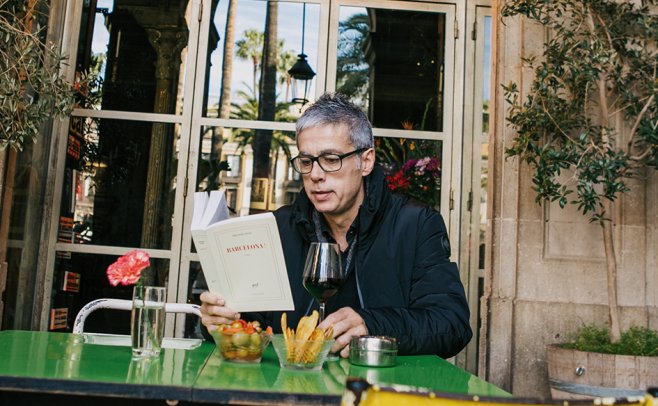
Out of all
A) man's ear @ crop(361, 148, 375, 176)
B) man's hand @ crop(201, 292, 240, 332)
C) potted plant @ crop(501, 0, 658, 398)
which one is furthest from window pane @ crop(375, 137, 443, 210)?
man's hand @ crop(201, 292, 240, 332)

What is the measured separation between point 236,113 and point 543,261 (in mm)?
2184

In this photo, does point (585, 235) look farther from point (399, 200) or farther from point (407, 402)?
point (407, 402)

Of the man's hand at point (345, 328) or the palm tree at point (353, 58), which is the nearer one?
the man's hand at point (345, 328)

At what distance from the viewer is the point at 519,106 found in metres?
4.12

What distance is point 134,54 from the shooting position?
502 cm

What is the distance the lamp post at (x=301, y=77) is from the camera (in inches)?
195

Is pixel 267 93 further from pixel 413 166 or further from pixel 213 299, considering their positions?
pixel 213 299

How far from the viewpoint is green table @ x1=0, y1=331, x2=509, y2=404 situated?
130 centimetres

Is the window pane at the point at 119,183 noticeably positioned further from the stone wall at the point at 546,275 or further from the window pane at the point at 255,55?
the stone wall at the point at 546,275

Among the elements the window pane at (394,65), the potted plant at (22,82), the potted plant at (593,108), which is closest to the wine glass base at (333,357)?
the potted plant at (593,108)

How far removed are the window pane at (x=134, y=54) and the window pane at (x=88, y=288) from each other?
1.01m

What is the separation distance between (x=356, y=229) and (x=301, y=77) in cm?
272

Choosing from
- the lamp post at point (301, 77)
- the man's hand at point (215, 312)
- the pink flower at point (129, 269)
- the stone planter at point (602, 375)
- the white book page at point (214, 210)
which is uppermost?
the lamp post at point (301, 77)

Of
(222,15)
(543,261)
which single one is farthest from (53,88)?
(543,261)
